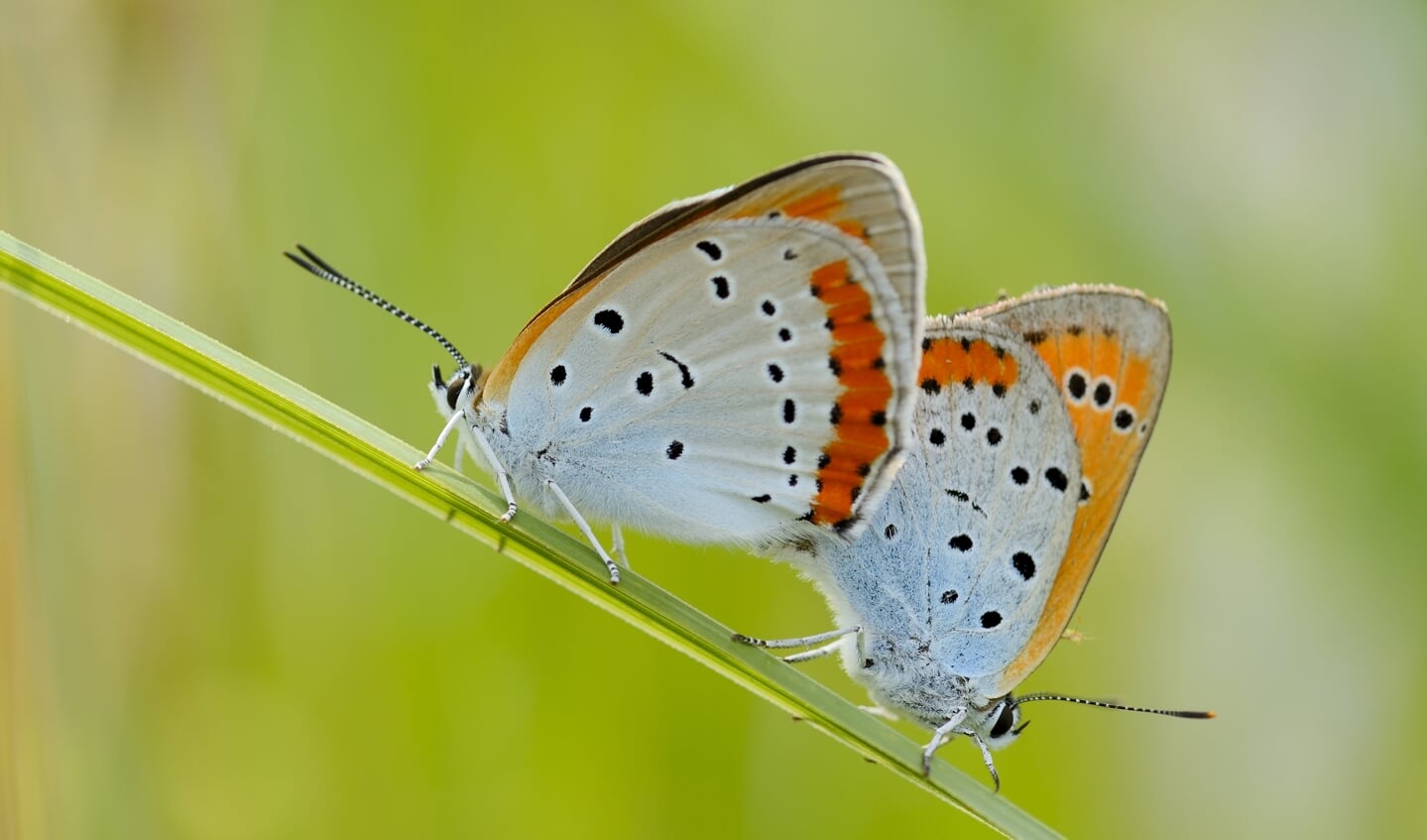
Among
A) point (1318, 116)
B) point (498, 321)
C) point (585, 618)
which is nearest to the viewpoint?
point (585, 618)

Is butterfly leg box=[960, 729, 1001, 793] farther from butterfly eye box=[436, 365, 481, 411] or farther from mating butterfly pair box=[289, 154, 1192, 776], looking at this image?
butterfly eye box=[436, 365, 481, 411]

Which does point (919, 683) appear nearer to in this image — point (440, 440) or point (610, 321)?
point (610, 321)

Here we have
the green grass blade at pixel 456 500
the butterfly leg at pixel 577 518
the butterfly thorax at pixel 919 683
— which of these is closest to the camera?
the green grass blade at pixel 456 500

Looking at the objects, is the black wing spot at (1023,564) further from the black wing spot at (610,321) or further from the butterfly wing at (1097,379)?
the black wing spot at (610,321)

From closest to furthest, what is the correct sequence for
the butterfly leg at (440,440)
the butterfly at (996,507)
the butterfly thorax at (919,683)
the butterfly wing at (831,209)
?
1. the butterfly leg at (440,440)
2. the butterfly wing at (831,209)
3. the butterfly at (996,507)
4. the butterfly thorax at (919,683)

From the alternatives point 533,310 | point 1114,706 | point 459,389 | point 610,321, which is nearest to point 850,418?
point 610,321

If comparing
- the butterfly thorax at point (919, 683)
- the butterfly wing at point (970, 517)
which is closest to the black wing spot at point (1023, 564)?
the butterfly wing at point (970, 517)

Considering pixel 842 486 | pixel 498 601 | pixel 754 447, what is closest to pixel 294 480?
pixel 498 601

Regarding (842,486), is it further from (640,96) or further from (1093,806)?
(640,96)
